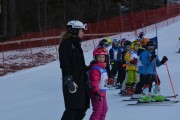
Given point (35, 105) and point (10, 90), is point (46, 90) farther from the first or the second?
point (35, 105)

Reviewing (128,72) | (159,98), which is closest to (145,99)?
(159,98)

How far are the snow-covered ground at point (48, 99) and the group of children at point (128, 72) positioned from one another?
1.74 ft

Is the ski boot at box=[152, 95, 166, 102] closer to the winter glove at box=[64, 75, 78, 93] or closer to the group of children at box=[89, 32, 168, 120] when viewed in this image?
the group of children at box=[89, 32, 168, 120]

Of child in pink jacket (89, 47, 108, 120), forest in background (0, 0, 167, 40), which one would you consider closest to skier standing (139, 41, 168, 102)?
child in pink jacket (89, 47, 108, 120)

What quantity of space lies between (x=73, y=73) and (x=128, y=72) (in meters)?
6.03

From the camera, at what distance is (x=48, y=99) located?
1282 cm

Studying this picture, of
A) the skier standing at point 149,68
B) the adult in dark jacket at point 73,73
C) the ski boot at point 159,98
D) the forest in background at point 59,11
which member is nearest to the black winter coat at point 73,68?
the adult in dark jacket at point 73,73

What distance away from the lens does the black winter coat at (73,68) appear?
259 inches

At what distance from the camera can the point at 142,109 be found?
9.91 m

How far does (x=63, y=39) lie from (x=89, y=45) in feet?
90.0

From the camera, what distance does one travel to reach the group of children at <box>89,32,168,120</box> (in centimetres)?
727

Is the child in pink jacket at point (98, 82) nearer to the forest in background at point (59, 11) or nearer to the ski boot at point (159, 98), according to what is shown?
the ski boot at point (159, 98)

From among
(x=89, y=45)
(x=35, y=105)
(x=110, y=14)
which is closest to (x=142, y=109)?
(x=35, y=105)

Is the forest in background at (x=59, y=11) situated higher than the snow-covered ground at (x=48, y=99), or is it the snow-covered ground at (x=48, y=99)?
the forest in background at (x=59, y=11)
